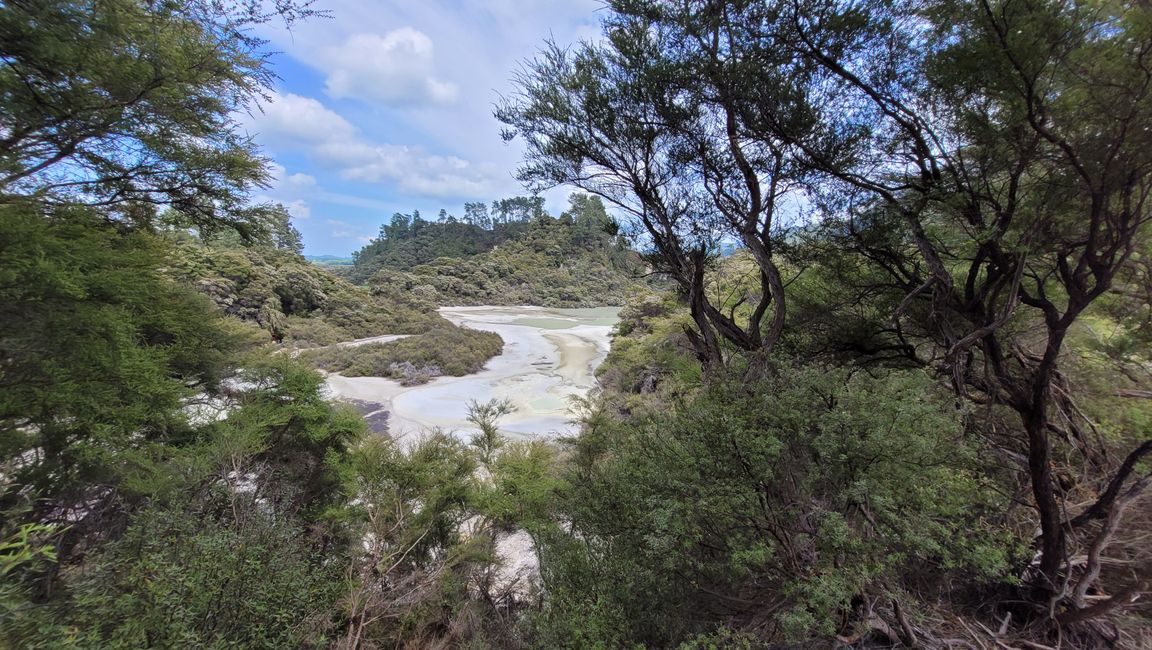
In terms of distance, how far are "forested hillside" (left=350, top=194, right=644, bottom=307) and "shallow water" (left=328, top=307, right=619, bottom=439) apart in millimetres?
14863

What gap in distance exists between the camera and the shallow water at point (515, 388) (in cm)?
1217

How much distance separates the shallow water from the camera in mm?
12170

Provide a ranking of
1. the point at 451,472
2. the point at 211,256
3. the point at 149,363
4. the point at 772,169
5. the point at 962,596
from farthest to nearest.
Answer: the point at 211,256 < the point at 451,472 < the point at 149,363 < the point at 772,169 < the point at 962,596

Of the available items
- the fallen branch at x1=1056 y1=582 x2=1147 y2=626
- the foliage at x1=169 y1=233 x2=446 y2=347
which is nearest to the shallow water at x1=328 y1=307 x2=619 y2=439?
the foliage at x1=169 y1=233 x2=446 y2=347

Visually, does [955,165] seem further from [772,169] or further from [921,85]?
[772,169]

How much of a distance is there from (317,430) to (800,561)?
6.56m

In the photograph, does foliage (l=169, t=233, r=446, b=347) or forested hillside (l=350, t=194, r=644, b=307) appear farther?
forested hillside (l=350, t=194, r=644, b=307)

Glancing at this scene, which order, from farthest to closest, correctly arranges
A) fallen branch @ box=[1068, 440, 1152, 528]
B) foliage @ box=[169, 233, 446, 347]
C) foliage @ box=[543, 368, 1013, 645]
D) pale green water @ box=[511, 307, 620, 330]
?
pale green water @ box=[511, 307, 620, 330] < foliage @ box=[169, 233, 446, 347] < fallen branch @ box=[1068, 440, 1152, 528] < foliage @ box=[543, 368, 1013, 645]

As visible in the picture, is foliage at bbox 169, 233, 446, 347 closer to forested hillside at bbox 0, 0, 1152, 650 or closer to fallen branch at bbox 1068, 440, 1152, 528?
forested hillside at bbox 0, 0, 1152, 650

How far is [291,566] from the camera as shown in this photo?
3227 mm

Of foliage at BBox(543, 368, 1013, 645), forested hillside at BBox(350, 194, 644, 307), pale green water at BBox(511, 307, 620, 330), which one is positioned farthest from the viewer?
forested hillside at BBox(350, 194, 644, 307)

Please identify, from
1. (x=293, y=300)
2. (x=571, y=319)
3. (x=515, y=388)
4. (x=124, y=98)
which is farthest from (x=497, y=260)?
(x=124, y=98)

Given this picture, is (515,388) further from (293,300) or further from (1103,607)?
(293,300)

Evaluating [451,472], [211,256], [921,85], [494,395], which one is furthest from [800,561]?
[211,256]
